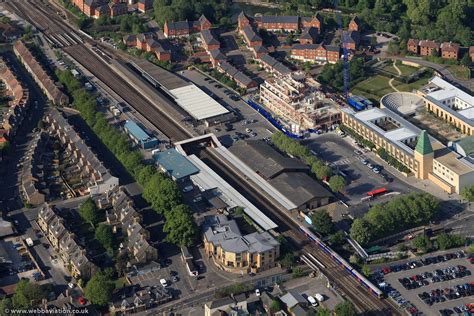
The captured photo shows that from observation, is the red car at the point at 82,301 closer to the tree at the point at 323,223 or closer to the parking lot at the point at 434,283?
the tree at the point at 323,223

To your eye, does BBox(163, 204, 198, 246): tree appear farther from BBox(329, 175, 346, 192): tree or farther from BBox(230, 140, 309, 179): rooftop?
BBox(329, 175, 346, 192): tree

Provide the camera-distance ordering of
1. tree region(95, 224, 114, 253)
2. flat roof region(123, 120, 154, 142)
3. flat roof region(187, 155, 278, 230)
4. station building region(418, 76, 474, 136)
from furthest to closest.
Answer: station building region(418, 76, 474, 136), flat roof region(123, 120, 154, 142), flat roof region(187, 155, 278, 230), tree region(95, 224, 114, 253)

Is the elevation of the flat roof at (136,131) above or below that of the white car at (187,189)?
above

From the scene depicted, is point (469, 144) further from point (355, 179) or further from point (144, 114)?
point (144, 114)

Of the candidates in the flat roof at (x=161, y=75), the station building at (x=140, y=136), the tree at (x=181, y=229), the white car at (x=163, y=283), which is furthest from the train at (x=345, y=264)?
the flat roof at (x=161, y=75)

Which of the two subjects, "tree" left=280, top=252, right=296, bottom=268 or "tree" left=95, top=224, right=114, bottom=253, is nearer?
"tree" left=280, top=252, right=296, bottom=268

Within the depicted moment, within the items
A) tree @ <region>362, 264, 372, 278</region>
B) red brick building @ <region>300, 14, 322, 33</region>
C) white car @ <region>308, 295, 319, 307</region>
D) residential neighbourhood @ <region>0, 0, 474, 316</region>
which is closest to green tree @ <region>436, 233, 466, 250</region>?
residential neighbourhood @ <region>0, 0, 474, 316</region>
